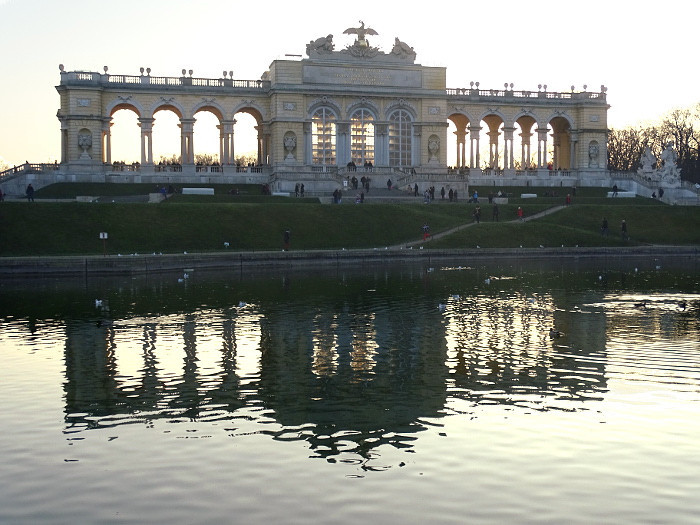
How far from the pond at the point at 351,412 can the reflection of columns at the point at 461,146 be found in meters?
75.7

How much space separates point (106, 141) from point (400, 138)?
30.8m

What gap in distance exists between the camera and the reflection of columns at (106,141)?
93762 mm

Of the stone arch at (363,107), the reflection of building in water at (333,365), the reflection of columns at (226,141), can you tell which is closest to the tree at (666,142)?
the stone arch at (363,107)

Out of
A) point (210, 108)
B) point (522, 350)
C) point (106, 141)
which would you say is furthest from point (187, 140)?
point (522, 350)

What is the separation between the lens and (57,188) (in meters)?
84.1

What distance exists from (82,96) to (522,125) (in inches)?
2003

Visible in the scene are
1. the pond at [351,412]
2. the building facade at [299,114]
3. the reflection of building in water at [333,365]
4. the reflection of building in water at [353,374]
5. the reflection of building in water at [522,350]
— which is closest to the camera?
the pond at [351,412]

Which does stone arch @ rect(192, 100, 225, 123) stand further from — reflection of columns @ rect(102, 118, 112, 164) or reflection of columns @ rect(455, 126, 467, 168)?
reflection of columns @ rect(455, 126, 467, 168)

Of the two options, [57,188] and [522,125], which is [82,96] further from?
[522,125]

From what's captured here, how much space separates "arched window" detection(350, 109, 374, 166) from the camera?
97.7 metres

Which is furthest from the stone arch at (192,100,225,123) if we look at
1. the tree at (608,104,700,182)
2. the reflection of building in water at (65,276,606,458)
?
the reflection of building in water at (65,276,606,458)

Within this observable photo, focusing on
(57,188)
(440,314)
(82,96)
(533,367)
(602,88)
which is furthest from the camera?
(602,88)

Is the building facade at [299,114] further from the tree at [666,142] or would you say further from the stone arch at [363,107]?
the tree at [666,142]

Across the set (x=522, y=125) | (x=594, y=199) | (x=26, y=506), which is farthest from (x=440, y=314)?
(x=522, y=125)
